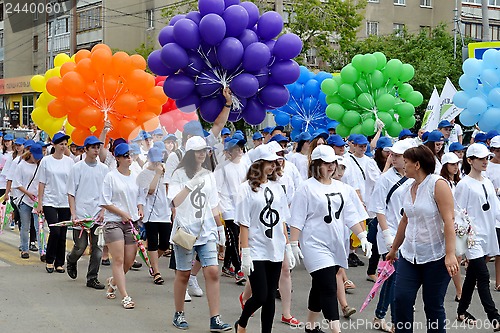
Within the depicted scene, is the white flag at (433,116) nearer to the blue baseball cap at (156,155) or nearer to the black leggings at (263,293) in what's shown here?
the blue baseball cap at (156,155)

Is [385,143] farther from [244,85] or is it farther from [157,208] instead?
[157,208]

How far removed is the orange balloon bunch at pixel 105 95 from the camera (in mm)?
11234

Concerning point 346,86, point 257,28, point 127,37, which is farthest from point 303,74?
point 127,37

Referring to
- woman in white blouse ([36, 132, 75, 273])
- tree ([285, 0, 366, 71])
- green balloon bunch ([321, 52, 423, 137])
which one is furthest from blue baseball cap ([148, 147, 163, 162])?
tree ([285, 0, 366, 71])

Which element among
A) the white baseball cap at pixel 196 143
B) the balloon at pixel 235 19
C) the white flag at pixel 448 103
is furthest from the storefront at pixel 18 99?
the white baseball cap at pixel 196 143

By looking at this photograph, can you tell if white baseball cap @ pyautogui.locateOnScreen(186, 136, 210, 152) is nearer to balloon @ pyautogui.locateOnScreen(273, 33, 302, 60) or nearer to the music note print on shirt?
the music note print on shirt

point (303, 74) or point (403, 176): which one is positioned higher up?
point (303, 74)

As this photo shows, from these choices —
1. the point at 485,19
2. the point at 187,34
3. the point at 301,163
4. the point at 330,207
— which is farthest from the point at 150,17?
the point at 330,207

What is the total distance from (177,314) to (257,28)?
13.7 feet

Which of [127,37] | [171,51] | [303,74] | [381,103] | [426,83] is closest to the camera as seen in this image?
[171,51]

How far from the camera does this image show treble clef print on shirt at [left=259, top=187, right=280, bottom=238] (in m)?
7.06

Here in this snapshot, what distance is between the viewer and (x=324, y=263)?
6.81 metres

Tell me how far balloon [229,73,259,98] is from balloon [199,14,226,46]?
535 millimetres

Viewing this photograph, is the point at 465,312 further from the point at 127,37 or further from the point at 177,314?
the point at 127,37
